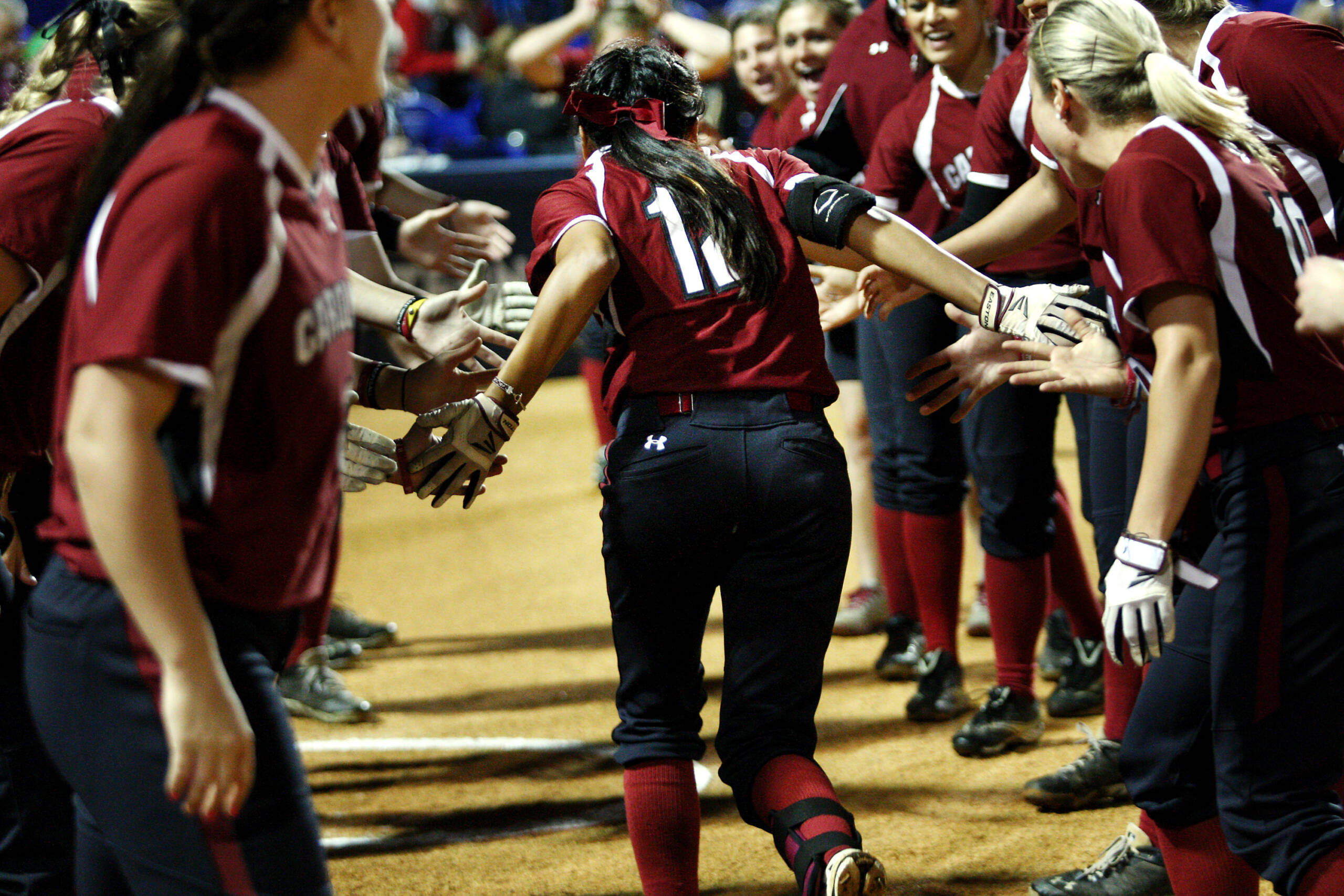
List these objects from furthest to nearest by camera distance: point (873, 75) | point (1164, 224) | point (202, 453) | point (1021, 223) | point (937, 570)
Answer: point (873, 75) → point (937, 570) → point (1021, 223) → point (1164, 224) → point (202, 453)

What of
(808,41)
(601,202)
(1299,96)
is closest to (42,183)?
(601,202)

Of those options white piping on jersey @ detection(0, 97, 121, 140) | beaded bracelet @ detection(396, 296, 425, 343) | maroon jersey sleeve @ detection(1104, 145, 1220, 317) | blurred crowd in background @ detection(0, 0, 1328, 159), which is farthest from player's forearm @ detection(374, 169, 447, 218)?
maroon jersey sleeve @ detection(1104, 145, 1220, 317)

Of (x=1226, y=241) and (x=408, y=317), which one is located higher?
(x=1226, y=241)

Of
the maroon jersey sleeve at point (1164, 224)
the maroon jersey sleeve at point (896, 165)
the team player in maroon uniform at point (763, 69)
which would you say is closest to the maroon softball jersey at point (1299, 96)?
the maroon jersey sleeve at point (1164, 224)

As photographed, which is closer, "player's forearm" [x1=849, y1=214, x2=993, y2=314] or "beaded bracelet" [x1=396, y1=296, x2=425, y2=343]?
"player's forearm" [x1=849, y1=214, x2=993, y2=314]

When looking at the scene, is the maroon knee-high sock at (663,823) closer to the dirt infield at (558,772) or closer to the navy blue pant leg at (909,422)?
the dirt infield at (558,772)

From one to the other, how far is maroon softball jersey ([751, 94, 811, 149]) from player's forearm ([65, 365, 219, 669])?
3.45m

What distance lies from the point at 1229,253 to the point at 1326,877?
1008 millimetres

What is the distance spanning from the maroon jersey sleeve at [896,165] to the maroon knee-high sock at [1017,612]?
3.78ft

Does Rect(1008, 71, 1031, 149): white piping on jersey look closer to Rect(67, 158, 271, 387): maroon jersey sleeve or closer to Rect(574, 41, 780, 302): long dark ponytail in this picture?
Rect(574, 41, 780, 302): long dark ponytail

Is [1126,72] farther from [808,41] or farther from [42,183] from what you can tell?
[808,41]

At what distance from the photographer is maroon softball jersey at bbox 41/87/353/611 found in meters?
1.53

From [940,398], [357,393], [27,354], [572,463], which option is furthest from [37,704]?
[572,463]

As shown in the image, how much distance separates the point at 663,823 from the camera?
2.62m
